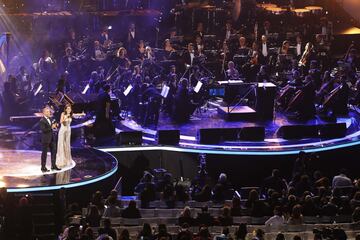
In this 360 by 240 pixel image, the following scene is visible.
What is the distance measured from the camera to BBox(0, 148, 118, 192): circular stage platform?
58.5ft

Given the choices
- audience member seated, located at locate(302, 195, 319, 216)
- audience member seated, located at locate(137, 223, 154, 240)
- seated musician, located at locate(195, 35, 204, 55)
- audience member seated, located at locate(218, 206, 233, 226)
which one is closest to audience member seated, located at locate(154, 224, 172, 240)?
audience member seated, located at locate(137, 223, 154, 240)

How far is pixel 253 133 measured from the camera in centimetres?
2192

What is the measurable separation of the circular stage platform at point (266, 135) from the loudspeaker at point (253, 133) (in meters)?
0.14

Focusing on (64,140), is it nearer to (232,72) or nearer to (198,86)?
(198,86)

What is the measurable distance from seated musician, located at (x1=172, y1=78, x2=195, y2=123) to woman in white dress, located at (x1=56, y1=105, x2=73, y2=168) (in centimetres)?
484

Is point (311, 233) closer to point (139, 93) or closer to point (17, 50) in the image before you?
point (139, 93)

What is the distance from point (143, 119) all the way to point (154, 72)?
2085 mm

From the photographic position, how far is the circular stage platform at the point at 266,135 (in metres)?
21.2

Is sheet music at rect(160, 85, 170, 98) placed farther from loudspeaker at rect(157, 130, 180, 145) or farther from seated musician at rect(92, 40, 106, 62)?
seated musician at rect(92, 40, 106, 62)

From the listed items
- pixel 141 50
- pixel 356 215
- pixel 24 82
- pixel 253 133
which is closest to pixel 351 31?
pixel 141 50

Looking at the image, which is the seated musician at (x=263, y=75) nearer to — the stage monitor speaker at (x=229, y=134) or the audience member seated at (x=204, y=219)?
the stage monitor speaker at (x=229, y=134)

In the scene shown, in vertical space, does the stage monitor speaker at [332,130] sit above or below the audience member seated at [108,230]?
below

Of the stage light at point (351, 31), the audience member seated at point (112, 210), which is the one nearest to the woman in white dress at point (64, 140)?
the audience member seated at point (112, 210)

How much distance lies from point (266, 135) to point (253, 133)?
0.68 m
